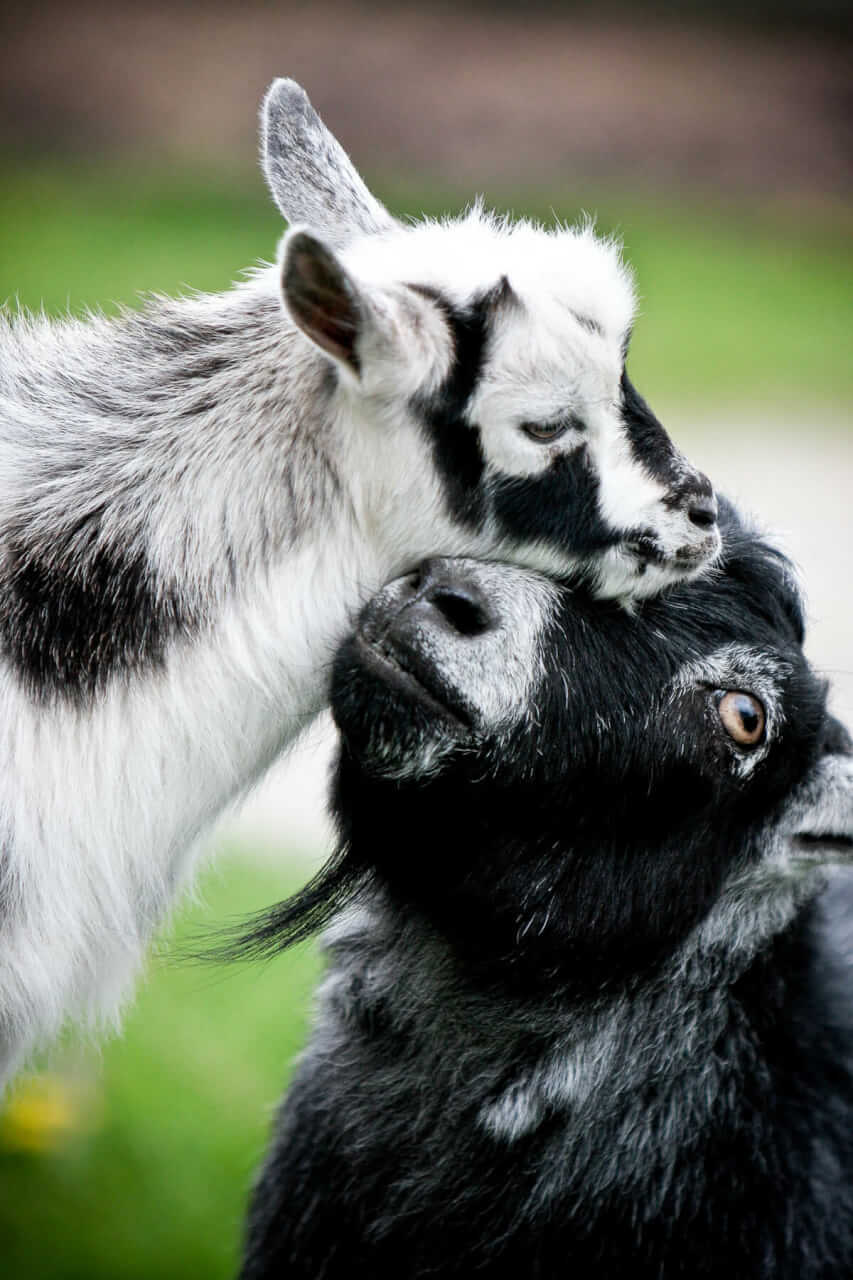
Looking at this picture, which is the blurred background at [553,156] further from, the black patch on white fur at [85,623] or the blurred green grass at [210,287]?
the black patch on white fur at [85,623]

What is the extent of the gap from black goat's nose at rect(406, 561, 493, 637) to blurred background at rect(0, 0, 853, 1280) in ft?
25.9

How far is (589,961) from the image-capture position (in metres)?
3.31

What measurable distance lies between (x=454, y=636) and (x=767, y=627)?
815 millimetres

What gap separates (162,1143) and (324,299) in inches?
152

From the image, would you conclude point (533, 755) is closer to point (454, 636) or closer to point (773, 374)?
point (454, 636)

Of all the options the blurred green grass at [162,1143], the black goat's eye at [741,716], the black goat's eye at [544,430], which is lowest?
the blurred green grass at [162,1143]

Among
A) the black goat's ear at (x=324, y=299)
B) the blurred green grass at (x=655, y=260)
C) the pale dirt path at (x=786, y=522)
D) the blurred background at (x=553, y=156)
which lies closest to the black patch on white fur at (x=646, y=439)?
the black goat's ear at (x=324, y=299)

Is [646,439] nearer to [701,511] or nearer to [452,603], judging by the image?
[701,511]

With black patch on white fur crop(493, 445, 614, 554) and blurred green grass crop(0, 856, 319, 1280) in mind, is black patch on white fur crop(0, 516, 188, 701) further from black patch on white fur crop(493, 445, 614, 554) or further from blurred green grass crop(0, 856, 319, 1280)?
blurred green grass crop(0, 856, 319, 1280)

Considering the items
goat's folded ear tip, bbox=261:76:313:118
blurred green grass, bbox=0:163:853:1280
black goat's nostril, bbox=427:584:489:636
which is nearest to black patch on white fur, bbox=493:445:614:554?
black goat's nostril, bbox=427:584:489:636

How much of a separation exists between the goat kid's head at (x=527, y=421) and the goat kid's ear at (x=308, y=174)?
300mm

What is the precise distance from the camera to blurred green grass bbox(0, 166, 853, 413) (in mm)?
13695

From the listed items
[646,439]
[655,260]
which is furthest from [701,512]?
[655,260]

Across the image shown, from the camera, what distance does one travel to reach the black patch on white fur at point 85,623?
2986mm
